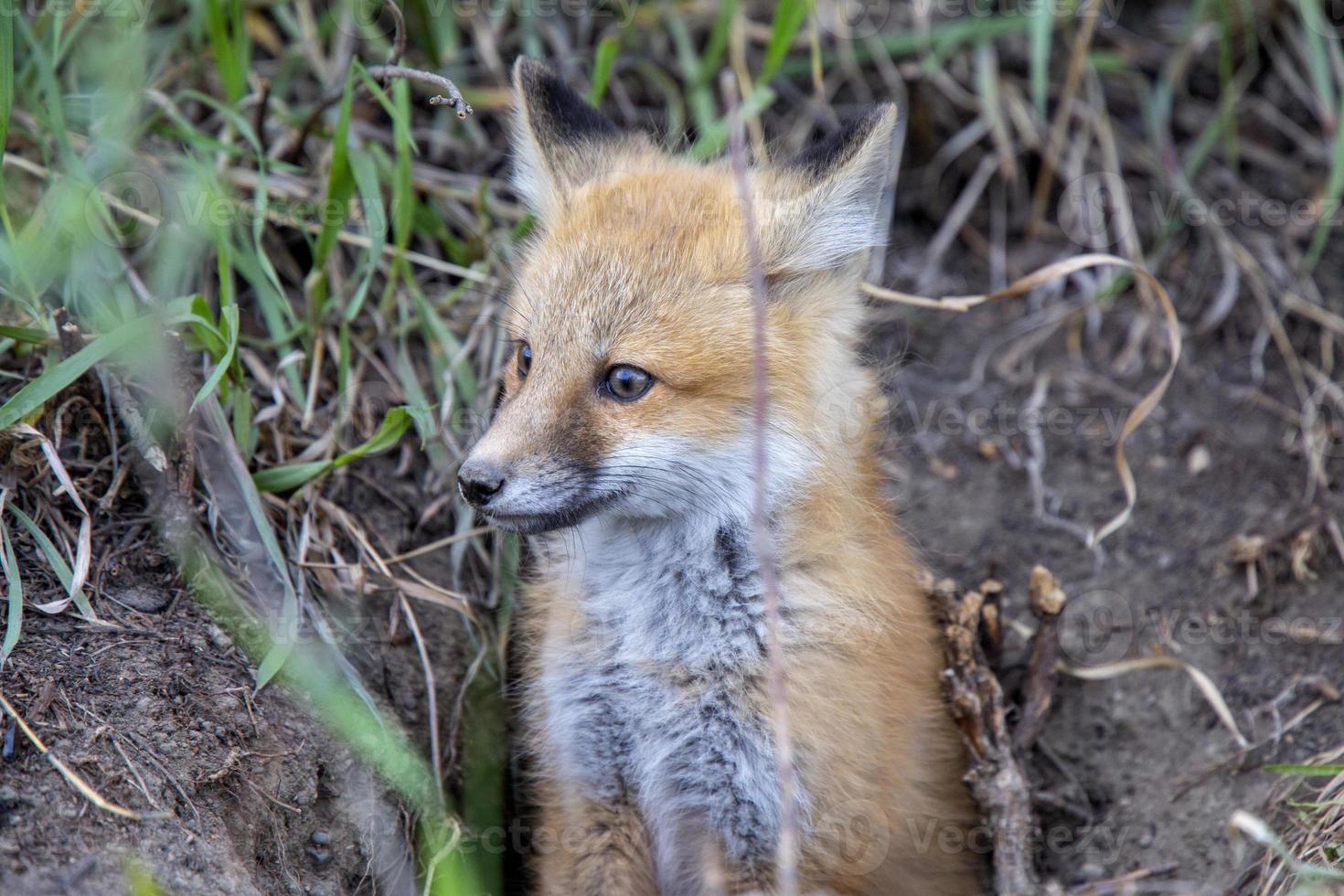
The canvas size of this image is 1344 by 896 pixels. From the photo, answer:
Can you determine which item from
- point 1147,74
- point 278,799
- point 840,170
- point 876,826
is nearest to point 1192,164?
point 1147,74

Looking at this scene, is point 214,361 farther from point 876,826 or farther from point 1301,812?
point 1301,812

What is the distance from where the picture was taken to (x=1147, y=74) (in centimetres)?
572

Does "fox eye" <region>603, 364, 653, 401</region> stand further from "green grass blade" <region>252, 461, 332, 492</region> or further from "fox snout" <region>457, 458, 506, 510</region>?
"green grass blade" <region>252, 461, 332, 492</region>

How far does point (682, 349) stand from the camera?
316 centimetres

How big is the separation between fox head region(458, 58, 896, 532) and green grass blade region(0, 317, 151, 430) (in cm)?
116

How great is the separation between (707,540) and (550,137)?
151 centimetres

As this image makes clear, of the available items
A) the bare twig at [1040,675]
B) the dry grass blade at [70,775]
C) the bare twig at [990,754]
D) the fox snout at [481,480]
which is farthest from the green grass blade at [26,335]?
the bare twig at [1040,675]

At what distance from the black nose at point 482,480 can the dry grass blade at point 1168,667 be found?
235 centimetres

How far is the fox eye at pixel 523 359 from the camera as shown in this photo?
343 cm

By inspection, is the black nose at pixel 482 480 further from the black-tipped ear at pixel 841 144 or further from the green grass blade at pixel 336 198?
the green grass blade at pixel 336 198

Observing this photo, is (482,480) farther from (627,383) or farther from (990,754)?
(990,754)

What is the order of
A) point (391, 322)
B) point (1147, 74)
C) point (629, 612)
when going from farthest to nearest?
point (1147, 74)
point (391, 322)
point (629, 612)

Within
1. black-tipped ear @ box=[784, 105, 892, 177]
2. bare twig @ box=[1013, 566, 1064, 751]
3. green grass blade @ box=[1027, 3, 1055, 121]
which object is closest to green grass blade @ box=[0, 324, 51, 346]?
black-tipped ear @ box=[784, 105, 892, 177]

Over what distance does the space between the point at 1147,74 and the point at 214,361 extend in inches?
181
